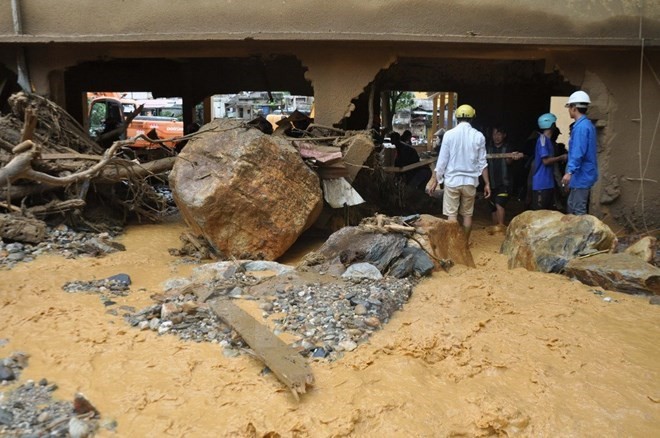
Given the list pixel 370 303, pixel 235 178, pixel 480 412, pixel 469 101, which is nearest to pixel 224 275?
pixel 235 178

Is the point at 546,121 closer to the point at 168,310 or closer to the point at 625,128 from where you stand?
the point at 625,128

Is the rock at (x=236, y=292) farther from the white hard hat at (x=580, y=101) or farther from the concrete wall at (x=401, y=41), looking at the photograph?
the white hard hat at (x=580, y=101)

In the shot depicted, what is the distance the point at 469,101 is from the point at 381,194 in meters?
5.04

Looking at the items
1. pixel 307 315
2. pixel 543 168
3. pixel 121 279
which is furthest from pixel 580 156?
pixel 121 279

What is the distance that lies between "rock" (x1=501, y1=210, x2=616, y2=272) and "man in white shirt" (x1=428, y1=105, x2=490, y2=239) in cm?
76

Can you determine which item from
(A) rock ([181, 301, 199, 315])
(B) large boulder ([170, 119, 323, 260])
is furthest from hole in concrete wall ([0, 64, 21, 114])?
(A) rock ([181, 301, 199, 315])

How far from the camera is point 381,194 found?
8695mm

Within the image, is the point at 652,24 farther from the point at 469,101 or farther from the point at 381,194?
the point at 469,101

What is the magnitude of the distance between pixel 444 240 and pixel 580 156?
1.87 meters

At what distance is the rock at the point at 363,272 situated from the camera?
521cm

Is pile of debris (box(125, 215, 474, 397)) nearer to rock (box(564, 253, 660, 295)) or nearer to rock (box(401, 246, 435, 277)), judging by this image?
rock (box(401, 246, 435, 277))

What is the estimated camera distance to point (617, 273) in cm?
541

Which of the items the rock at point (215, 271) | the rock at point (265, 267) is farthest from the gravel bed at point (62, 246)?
the rock at point (265, 267)

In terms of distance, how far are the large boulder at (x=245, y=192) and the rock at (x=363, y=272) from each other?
3.98 feet
